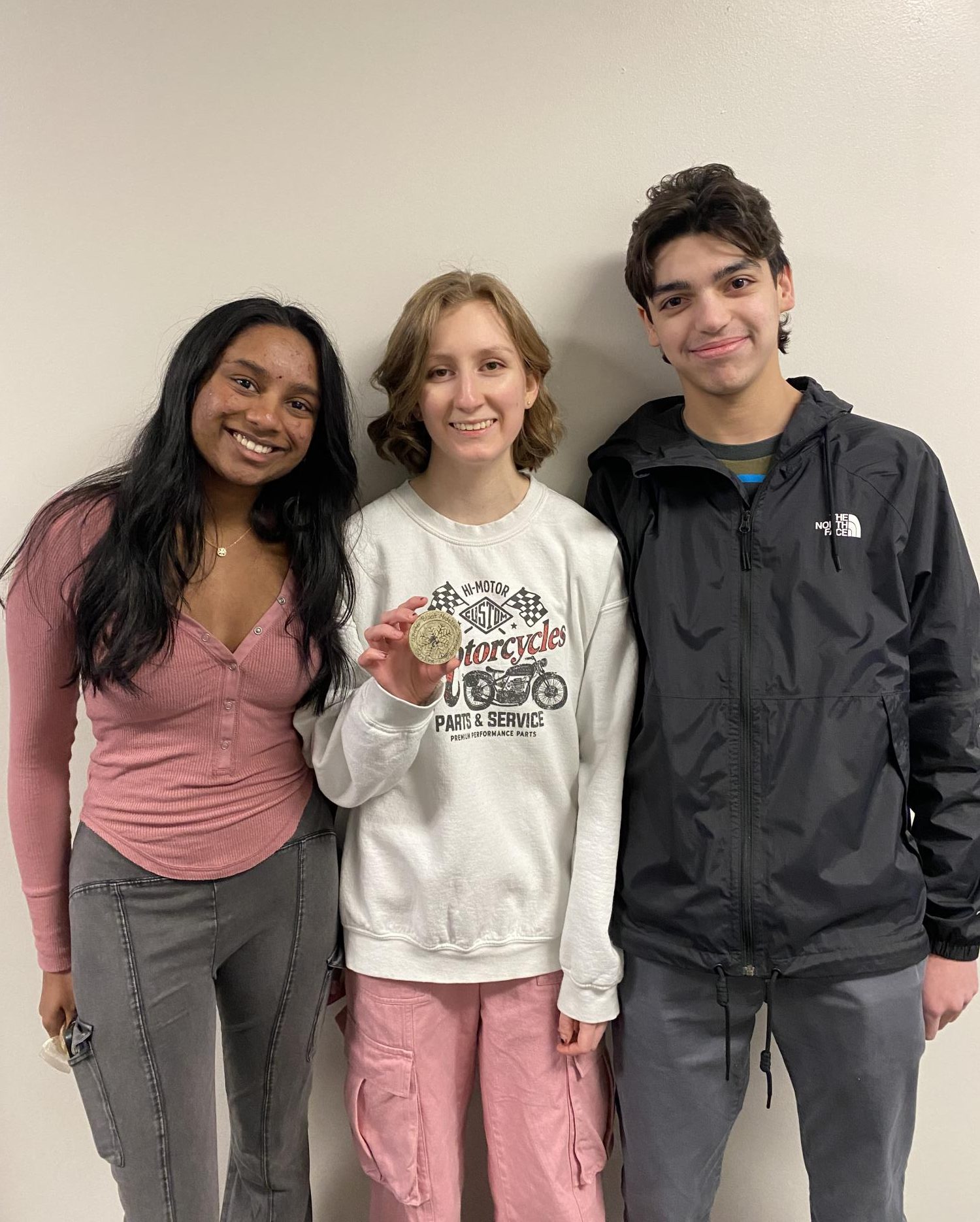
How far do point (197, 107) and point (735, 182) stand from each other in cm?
109

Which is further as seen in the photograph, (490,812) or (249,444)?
(490,812)

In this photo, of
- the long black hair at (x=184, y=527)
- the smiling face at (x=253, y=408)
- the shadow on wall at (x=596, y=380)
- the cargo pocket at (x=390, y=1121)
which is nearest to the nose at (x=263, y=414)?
the smiling face at (x=253, y=408)

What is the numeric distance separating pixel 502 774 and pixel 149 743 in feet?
2.02

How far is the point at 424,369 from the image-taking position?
146 cm

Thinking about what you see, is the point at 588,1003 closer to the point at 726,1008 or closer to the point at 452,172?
the point at 726,1008

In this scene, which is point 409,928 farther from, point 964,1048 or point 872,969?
point 964,1048

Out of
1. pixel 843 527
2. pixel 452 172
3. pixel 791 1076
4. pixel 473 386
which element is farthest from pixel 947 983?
pixel 452 172

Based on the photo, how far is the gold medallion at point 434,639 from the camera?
1250 mm

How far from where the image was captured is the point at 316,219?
166 centimetres

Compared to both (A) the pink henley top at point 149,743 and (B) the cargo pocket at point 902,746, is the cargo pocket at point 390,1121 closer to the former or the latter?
(A) the pink henley top at point 149,743

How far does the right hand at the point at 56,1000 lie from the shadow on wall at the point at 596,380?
1.34 metres

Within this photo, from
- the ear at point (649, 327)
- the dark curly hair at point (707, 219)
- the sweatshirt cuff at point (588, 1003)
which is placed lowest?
the sweatshirt cuff at point (588, 1003)

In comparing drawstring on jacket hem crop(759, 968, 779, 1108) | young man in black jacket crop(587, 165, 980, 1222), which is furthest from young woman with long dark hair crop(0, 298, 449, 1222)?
drawstring on jacket hem crop(759, 968, 779, 1108)

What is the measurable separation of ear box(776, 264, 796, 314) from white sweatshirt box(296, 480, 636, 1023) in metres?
0.55
